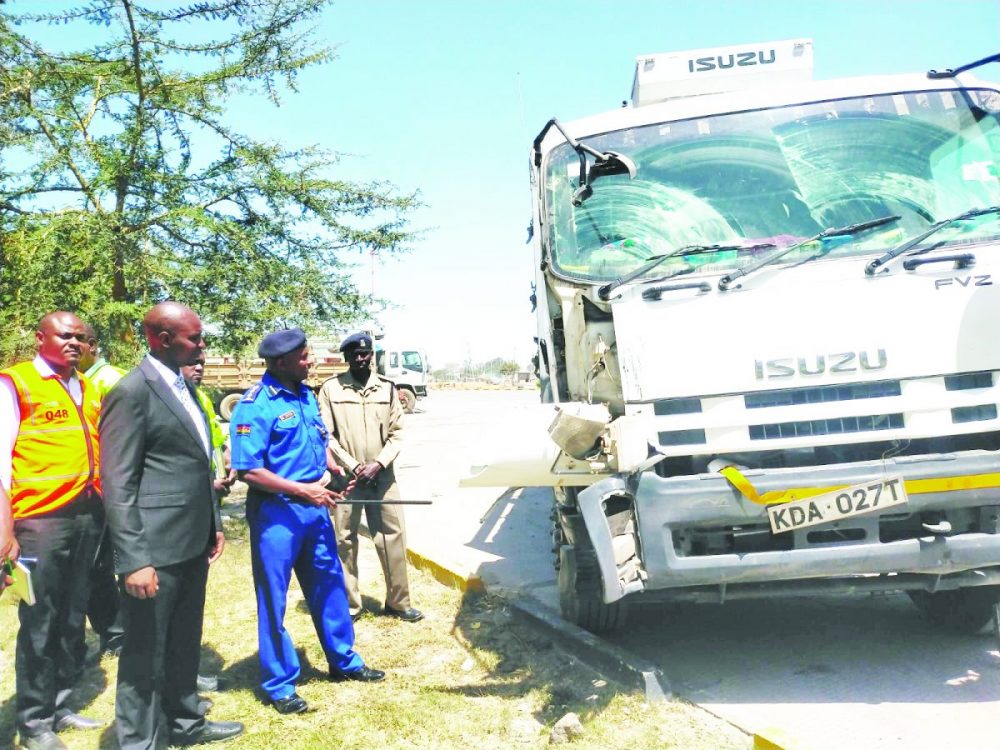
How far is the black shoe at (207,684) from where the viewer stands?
4020 millimetres

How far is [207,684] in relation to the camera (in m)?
4.04

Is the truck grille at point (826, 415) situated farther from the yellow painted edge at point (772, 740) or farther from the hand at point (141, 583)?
the hand at point (141, 583)

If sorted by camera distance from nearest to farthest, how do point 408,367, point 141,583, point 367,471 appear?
point 141,583 → point 367,471 → point 408,367

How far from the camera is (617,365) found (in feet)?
12.1

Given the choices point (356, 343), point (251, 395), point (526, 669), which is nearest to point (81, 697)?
point (251, 395)

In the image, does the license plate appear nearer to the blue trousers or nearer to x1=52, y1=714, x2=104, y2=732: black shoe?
the blue trousers

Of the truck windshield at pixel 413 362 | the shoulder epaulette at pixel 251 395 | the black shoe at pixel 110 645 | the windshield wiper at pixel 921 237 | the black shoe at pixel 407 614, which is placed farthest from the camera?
the truck windshield at pixel 413 362

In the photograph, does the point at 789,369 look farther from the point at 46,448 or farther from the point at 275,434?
the point at 46,448

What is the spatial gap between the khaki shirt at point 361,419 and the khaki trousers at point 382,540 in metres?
0.20

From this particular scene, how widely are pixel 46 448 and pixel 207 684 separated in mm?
1392

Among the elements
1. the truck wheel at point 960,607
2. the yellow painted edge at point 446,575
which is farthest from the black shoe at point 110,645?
the truck wheel at point 960,607

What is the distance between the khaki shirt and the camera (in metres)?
5.05

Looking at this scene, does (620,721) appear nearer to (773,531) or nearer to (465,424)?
(773,531)

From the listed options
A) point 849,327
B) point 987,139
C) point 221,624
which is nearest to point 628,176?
point 849,327
